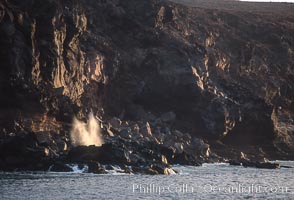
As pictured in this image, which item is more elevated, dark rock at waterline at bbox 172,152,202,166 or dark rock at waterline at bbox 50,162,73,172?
dark rock at waterline at bbox 50,162,73,172

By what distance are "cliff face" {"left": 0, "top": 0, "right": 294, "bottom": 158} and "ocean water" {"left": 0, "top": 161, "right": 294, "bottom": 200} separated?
76.1 ft

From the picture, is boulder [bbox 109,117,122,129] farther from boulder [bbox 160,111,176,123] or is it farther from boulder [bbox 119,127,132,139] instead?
boulder [bbox 160,111,176,123]

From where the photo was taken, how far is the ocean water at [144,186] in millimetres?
76375

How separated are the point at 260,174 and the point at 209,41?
78666mm

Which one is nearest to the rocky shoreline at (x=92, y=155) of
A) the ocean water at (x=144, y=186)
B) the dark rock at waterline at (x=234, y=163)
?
the dark rock at waterline at (x=234, y=163)

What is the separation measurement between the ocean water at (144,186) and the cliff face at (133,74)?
76.1 feet

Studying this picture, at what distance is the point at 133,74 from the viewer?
15538cm

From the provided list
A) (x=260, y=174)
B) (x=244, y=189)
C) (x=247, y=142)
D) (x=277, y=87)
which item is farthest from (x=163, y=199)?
(x=277, y=87)

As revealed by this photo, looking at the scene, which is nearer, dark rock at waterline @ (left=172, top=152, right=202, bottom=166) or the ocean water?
the ocean water

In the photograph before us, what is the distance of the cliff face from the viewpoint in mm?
121375

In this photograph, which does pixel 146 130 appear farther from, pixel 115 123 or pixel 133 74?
pixel 133 74

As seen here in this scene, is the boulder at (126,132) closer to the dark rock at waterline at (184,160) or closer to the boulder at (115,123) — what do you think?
the boulder at (115,123)

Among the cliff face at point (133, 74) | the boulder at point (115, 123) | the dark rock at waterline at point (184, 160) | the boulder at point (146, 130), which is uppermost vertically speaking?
the cliff face at point (133, 74)

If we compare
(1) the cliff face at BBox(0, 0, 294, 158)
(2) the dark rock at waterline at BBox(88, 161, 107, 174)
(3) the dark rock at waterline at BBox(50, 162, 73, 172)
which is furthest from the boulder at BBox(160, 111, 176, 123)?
(3) the dark rock at waterline at BBox(50, 162, 73, 172)
